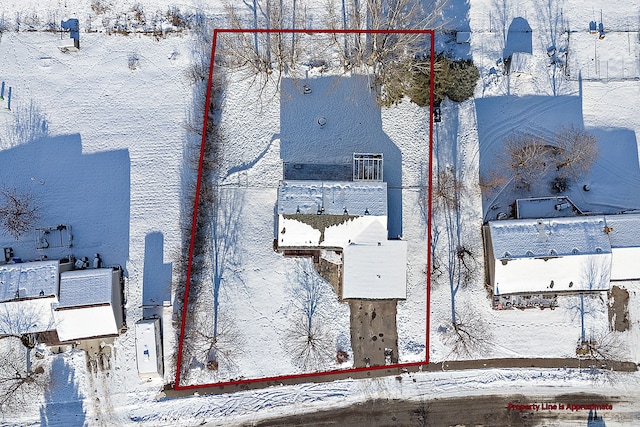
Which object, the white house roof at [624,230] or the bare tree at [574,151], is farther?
the bare tree at [574,151]

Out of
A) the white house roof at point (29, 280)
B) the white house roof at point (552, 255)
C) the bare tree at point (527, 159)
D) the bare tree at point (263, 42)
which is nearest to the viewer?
the white house roof at point (552, 255)

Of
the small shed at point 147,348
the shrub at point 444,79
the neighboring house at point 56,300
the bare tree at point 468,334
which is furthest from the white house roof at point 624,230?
the neighboring house at point 56,300

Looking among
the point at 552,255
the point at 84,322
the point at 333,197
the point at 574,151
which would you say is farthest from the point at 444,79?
the point at 84,322

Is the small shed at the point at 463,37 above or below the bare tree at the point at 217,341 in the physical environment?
above

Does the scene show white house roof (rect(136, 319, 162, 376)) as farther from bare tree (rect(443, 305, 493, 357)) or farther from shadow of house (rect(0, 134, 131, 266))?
bare tree (rect(443, 305, 493, 357))

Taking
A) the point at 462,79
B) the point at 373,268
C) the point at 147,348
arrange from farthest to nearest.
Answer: the point at 462,79, the point at 147,348, the point at 373,268

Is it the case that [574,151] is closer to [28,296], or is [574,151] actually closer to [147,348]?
[147,348]

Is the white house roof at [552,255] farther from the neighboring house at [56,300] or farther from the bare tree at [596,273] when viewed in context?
the neighboring house at [56,300]
